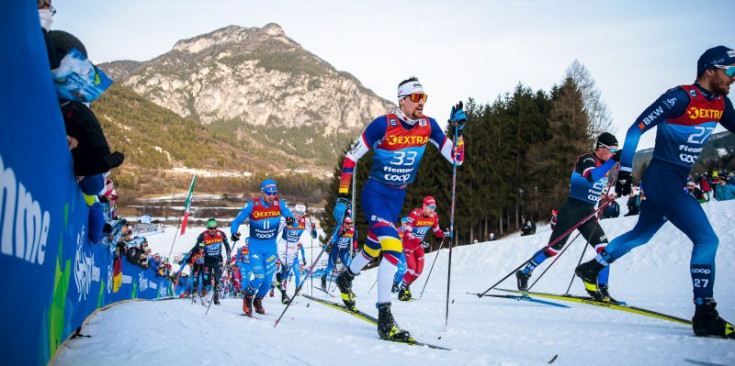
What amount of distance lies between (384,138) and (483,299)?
14.9 feet

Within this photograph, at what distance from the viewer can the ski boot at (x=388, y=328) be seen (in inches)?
171

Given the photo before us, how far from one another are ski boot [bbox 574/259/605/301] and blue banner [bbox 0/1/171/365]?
5712 millimetres

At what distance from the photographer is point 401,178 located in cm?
534

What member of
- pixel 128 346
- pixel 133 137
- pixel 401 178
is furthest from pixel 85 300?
pixel 133 137

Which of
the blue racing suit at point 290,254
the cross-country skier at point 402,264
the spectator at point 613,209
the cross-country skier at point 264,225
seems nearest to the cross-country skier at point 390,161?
the cross-country skier at point 264,225

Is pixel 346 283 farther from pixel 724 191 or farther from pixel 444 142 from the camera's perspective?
pixel 724 191

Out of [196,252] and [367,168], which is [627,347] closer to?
[196,252]

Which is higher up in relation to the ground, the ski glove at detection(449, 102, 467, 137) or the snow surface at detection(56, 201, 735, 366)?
the ski glove at detection(449, 102, 467, 137)

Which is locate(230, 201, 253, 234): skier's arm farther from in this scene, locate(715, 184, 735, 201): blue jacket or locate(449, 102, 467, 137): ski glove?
locate(715, 184, 735, 201): blue jacket

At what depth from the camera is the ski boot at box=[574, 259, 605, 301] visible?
621 centimetres

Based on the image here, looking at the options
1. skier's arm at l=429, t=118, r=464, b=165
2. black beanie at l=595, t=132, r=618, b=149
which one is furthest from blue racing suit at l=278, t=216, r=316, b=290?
skier's arm at l=429, t=118, r=464, b=165

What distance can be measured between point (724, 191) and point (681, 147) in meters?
16.5

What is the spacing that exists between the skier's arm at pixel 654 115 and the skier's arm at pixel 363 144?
2393mm

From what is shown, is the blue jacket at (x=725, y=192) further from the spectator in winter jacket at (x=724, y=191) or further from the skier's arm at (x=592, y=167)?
the skier's arm at (x=592, y=167)
